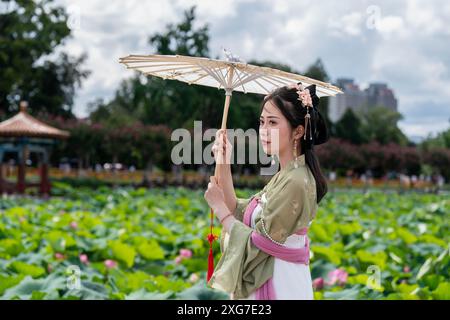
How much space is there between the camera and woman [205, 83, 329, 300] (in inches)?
67.3

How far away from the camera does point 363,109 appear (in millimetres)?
46344

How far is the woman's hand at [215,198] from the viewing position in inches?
69.4

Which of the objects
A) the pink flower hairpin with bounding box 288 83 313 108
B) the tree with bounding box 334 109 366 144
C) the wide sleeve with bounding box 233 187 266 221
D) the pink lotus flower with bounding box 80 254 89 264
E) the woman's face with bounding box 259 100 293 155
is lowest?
the pink lotus flower with bounding box 80 254 89 264

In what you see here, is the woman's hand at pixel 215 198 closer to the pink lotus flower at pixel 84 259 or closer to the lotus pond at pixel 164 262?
the lotus pond at pixel 164 262

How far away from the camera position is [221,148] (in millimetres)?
1706

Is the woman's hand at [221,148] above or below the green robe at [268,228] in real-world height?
above

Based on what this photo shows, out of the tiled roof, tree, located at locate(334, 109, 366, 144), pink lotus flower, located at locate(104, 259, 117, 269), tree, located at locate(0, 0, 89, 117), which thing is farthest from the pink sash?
tree, located at locate(334, 109, 366, 144)

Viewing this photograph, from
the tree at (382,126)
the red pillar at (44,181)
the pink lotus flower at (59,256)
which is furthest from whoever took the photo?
the tree at (382,126)

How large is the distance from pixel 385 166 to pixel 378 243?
2820 cm

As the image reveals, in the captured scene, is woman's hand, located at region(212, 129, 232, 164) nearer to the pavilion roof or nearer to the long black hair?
the long black hair

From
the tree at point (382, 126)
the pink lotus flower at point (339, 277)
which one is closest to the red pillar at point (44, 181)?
the pink lotus flower at point (339, 277)

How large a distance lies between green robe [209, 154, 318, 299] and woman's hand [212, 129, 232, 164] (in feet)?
0.54

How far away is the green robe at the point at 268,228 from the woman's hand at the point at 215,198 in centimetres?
6
